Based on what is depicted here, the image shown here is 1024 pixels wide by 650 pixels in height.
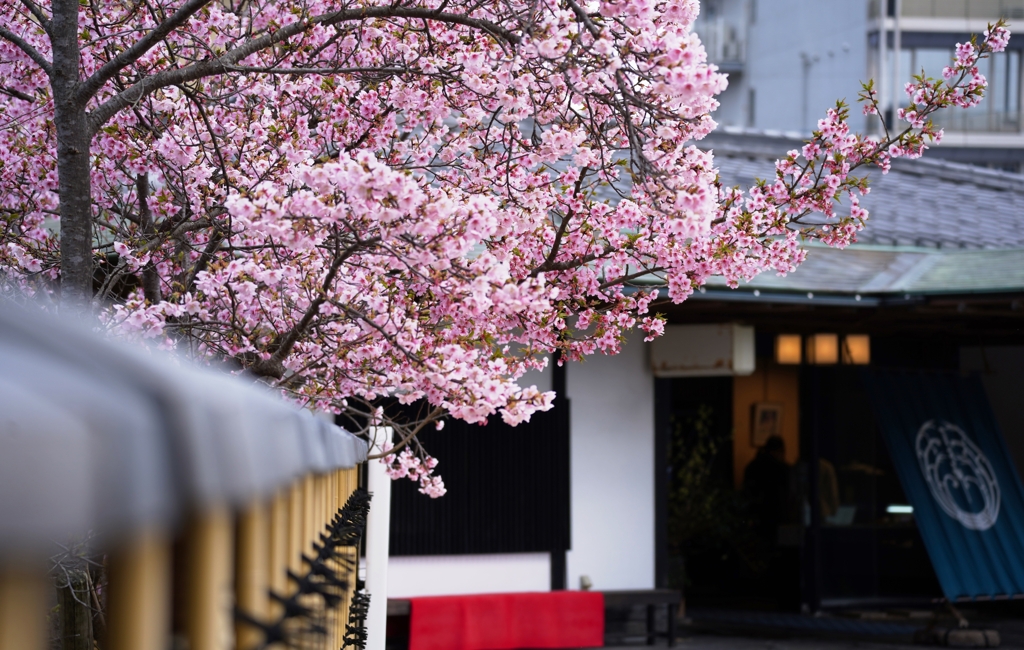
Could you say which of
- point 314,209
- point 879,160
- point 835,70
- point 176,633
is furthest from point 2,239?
point 835,70

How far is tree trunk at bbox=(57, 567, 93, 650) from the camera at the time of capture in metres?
4.53

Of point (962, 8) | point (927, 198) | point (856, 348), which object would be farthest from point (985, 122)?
point (856, 348)

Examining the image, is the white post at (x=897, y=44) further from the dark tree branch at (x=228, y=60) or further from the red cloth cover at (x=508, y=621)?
the dark tree branch at (x=228, y=60)

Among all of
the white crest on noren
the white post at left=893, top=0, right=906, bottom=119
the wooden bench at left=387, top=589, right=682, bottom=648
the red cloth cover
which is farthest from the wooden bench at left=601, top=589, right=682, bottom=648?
the white post at left=893, top=0, right=906, bottom=119

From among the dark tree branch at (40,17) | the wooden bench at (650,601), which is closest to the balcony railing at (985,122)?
the wooden bench at (650,601)

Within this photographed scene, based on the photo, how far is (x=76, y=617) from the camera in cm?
486

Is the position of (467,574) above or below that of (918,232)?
below

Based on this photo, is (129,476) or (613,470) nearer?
(129,476)

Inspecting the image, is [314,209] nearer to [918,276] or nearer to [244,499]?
[244,499]

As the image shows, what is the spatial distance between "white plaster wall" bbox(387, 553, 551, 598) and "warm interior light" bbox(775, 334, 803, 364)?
3.91 meters

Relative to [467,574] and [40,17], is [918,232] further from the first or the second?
[40,17]

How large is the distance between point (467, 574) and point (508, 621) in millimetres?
533

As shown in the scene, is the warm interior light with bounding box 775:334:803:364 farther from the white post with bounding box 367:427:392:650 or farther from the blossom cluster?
the white post with bounding box 367:427:392:650

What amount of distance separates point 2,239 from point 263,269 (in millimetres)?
1870
